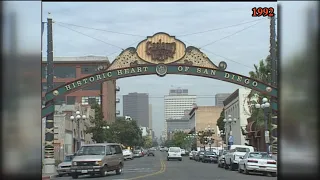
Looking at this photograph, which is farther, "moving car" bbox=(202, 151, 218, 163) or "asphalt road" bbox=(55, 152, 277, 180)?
"moving car" bbox=(202, 151, 218, 163)

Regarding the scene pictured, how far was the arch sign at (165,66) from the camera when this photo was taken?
103 ft

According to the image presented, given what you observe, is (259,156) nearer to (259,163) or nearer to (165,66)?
(259,163)

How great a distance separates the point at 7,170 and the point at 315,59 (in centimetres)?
271

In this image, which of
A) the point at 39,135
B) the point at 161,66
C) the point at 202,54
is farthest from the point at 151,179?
the point at 39,135

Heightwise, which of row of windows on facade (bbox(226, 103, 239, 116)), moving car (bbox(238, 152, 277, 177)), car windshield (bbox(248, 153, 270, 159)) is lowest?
moving car (bbox(238, 152, 277, 177))

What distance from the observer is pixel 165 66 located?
3131cm

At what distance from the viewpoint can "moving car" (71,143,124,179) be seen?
2561cm

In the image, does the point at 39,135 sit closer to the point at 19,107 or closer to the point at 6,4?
the point at 19,107

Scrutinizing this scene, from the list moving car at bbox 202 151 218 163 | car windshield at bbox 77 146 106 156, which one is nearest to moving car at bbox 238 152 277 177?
car windshield at bbox 77 146 106 156

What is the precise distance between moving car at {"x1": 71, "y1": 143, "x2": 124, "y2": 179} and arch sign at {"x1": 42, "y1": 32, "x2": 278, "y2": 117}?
588 centimetres

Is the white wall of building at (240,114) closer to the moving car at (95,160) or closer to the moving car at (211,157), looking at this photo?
the moving car at (211,157)

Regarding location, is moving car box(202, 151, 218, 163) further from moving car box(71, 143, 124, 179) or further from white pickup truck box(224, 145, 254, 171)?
moving car box(71, 143, 124, 179)

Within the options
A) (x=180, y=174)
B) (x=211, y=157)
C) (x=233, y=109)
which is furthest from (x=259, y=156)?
(x=233, y=109)

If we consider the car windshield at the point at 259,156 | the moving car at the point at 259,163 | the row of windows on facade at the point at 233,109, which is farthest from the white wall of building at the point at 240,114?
the moving car at the point at 259,163
